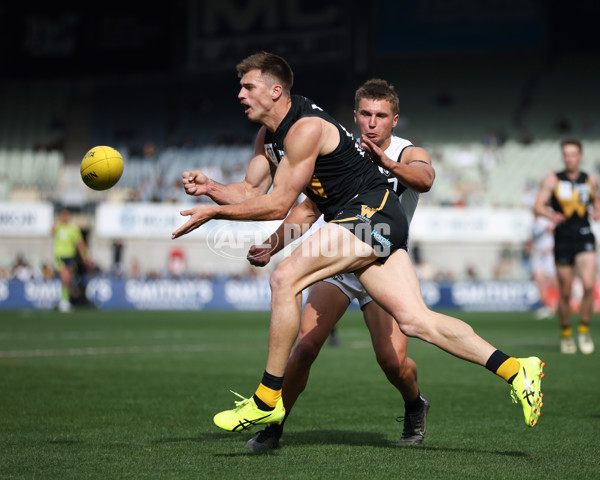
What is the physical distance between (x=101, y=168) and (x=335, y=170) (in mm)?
1571

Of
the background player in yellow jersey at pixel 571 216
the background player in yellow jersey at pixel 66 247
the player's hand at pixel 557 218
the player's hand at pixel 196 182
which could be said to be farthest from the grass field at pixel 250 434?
the background player in yellow jersey at pixel 66 247

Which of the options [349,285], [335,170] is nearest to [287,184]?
[335,170]

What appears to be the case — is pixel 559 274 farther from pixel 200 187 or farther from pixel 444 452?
pixel 200 187

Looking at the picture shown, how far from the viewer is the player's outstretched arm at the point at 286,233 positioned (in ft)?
18.5

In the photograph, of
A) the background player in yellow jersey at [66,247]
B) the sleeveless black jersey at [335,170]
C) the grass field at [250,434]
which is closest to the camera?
the grass field at [250,434]

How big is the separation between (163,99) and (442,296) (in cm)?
1813

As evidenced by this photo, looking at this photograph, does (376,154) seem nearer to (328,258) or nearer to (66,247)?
(328,258)

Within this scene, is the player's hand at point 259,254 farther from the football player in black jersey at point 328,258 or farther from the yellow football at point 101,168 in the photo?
the yellow football at point 101,168

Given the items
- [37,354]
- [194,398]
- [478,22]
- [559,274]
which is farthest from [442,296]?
[194,398]

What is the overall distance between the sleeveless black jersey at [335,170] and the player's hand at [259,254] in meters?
0.45

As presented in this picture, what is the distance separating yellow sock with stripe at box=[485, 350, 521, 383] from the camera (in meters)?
5.09

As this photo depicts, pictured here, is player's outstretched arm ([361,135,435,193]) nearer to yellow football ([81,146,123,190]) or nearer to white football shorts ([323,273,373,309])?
white football shorts ([323,273,373,309])

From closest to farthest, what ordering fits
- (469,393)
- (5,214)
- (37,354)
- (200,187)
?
(200,187) → (469,393) → (37,354) → (5,214)

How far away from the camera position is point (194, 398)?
25.6ft
